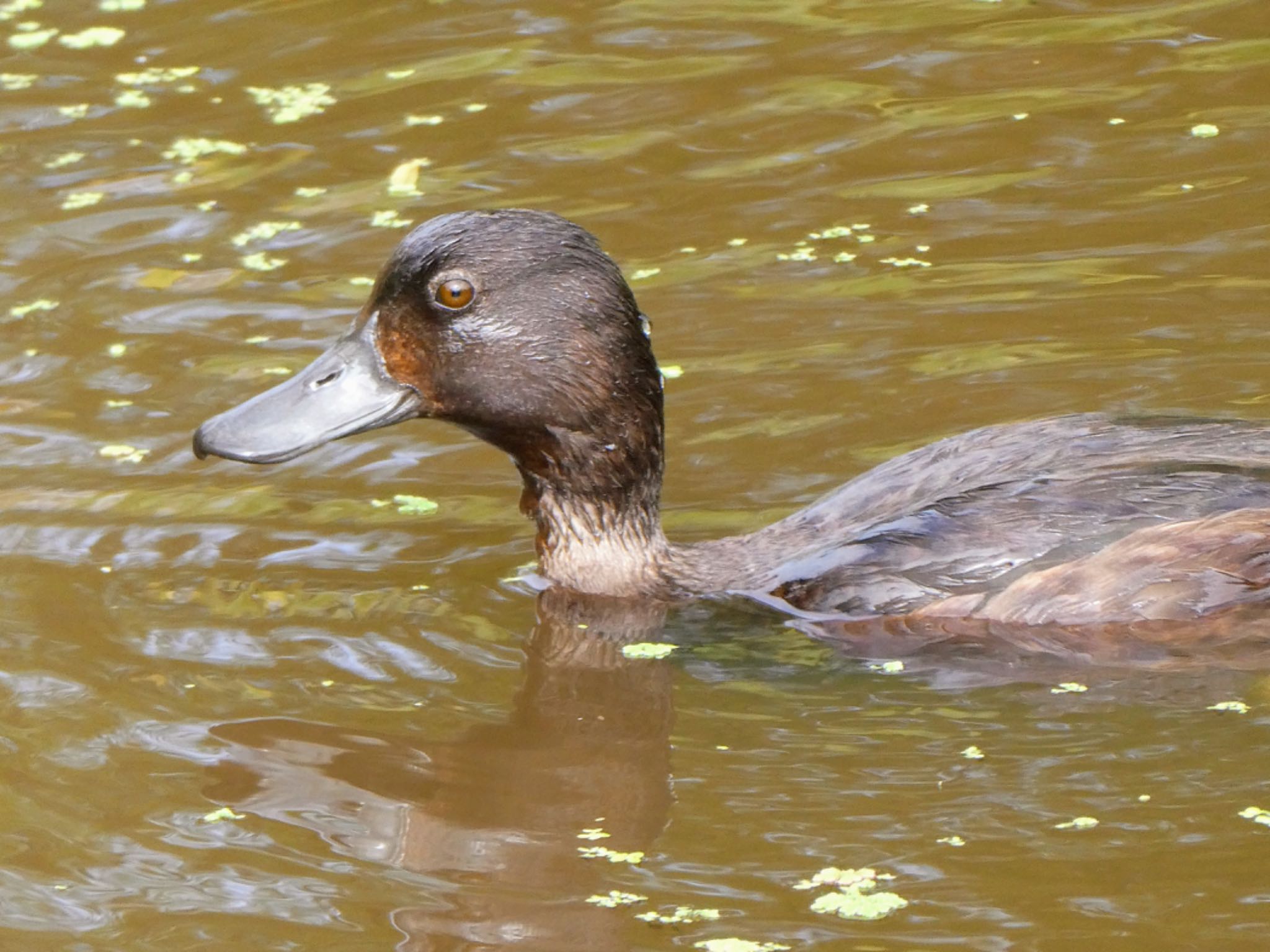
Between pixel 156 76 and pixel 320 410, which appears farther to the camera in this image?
pixel 156 76

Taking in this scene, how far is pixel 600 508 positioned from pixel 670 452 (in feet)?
3.34

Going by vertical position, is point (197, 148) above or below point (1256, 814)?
above

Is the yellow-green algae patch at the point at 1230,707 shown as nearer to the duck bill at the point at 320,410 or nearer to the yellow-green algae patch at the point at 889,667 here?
the yellow-green algae patch at the point at 889,667

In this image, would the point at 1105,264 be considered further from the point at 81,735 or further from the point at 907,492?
the point at 81,735

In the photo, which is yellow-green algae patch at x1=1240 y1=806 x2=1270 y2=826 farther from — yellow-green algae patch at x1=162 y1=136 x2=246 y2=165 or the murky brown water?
yellow-green algae patch at x1=162 y1=136 x2=246 y2=165

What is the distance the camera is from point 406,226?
33.0ft

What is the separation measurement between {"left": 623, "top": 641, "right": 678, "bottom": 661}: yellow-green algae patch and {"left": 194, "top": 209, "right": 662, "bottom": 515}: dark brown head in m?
0.73

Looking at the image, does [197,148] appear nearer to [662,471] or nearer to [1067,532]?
[662,471]

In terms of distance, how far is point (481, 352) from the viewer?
694 centimetres

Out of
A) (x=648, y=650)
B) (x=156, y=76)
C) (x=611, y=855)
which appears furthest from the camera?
(x=156, y=76)

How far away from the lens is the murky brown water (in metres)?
5.34

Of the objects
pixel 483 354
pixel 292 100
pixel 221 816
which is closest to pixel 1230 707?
pixel 483 354

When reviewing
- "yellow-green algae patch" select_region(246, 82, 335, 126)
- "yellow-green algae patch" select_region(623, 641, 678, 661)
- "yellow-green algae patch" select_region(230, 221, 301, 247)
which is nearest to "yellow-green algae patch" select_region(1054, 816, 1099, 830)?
"yellow-green algae patch" select_region(623, 641, 678, 661)

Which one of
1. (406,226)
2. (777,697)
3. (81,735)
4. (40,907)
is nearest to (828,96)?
(406,226)
